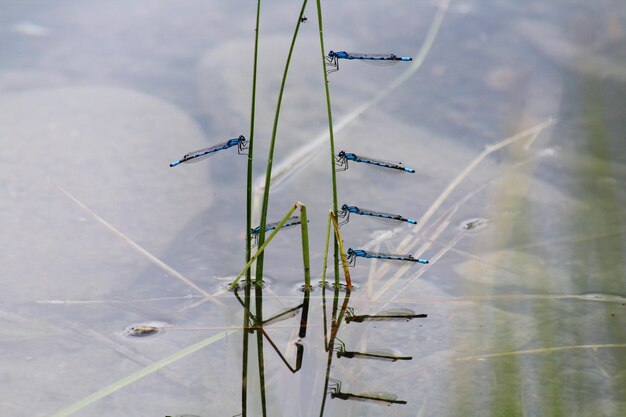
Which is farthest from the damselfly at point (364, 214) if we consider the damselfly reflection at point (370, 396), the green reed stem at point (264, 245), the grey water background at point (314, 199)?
the damselfly reflection at point (370, 396)

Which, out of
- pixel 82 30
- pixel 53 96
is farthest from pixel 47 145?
pixel 82 30

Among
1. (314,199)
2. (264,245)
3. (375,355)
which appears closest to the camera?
(375,355)

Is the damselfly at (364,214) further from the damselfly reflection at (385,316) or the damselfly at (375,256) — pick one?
the damselfly reflection at (385,316)

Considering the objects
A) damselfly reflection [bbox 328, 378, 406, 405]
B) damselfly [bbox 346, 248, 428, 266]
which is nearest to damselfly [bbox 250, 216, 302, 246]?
damselfly [bbox 346, 248, 428, 266]

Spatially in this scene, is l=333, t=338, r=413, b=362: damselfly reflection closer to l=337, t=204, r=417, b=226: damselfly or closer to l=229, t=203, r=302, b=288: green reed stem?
l=229, t=203, r=302, b=288: green reed stem

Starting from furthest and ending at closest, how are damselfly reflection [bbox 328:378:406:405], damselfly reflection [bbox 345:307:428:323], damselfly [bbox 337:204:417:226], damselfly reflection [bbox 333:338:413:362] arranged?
1. damselfly [bbox 337:204:417:226]
2. damselfly reflection [bbox 345:307:428:323]
3. damselfly reflection [bbox 333:338:413:362]
4. damselfly reflection [bbox 328:378:406:405]

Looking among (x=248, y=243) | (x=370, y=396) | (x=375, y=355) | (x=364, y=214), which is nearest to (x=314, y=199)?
(x=364, y=214)

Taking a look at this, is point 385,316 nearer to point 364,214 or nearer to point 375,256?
point 375,256
